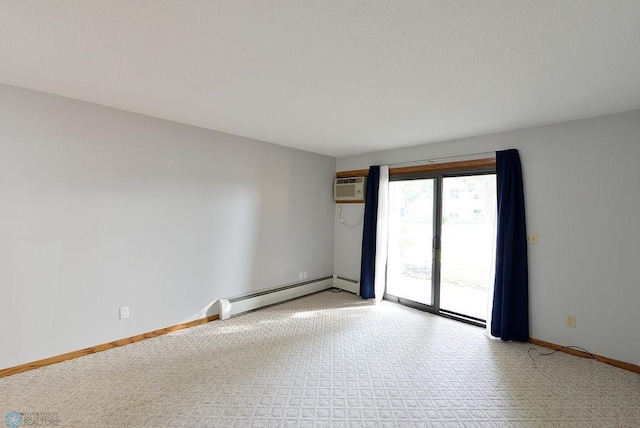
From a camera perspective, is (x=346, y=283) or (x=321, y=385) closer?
(x=321, y=385)

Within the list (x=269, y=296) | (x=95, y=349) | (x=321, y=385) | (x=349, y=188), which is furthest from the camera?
(x=349, y=188)

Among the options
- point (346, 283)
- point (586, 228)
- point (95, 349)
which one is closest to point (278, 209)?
point (346, 283)

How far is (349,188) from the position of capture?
4.74 metres

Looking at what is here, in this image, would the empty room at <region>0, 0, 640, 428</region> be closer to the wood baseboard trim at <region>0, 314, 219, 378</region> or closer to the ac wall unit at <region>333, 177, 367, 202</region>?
the wood baseboard trim at <region>0, 314, 219, 378</region>

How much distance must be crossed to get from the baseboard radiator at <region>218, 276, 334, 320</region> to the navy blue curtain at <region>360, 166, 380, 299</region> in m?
0.76

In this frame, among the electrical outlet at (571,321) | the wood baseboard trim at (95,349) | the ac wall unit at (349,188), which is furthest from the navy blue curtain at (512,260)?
the wood baseboard trim at (95,349)

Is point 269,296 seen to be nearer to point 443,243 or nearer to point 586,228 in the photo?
point 443,243

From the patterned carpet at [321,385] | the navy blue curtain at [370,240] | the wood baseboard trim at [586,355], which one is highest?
the navy blue curtain at [370,240]

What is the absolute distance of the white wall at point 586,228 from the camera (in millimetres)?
2555

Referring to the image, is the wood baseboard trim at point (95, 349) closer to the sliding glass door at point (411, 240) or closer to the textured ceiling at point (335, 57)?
the textured ceiling at point (335, 57)

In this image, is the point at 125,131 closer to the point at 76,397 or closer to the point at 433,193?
the point at 76,397

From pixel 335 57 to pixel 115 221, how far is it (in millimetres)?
2633

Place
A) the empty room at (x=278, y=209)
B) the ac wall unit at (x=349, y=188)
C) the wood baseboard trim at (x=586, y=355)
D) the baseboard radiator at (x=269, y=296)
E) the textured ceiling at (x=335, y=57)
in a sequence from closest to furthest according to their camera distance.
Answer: the textured ceiling at (x=335, y=57), the empty room at (x=278, y=209), the wood baseboard trim at (x=586, y=355), the baseboard radiator at (x=269, y=296), the ac wall unit at (x=349, y=188)

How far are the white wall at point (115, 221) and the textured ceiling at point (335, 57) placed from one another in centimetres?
37
